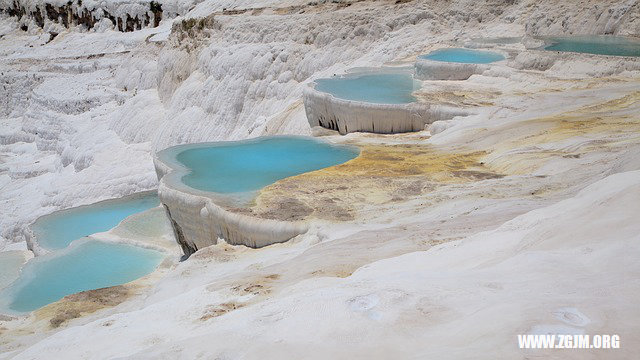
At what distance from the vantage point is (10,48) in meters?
36.6

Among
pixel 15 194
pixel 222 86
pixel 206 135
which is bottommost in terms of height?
pixel 15 194

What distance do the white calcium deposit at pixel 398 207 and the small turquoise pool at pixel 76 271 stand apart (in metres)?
0.76

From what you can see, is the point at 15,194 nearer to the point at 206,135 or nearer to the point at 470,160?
the point at 206,135

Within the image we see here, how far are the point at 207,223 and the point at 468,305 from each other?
13.8 ft

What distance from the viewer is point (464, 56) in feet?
46.6

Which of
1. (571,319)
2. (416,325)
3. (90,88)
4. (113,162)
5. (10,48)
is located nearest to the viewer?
(571,319)

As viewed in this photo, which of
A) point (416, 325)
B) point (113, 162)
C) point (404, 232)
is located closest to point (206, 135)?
point (113, 162)

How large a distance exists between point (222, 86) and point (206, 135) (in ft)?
5.17

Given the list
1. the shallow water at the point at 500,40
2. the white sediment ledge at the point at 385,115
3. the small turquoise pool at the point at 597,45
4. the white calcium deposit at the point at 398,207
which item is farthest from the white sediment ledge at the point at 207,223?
the shallow water at the point at 500,40

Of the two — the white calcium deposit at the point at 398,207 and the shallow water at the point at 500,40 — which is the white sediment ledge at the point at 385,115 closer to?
the white calcium deposit at the point at 398,207

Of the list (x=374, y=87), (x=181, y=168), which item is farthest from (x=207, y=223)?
(x=374, y=87)

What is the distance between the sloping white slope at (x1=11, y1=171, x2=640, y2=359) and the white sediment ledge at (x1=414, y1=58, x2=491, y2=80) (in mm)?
8799

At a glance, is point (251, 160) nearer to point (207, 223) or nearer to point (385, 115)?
point (207, 223)

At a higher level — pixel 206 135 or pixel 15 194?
pixel 206 135
